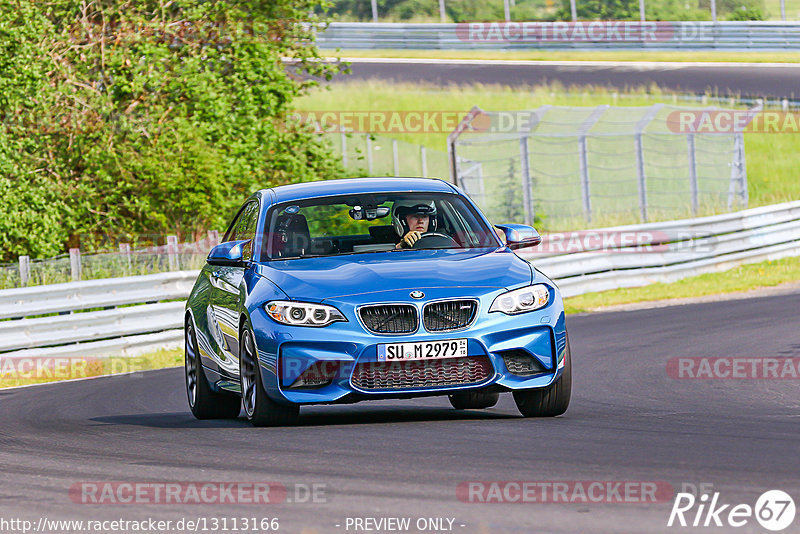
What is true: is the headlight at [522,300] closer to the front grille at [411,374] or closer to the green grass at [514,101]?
the front grille at [411,374]

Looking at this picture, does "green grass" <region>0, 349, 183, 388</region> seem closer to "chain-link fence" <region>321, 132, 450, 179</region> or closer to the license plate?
the license plate

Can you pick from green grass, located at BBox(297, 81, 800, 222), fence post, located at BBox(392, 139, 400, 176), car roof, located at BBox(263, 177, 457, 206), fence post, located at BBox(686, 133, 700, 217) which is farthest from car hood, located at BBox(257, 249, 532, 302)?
green grass, located at BBox(297, 81, 800, 222)

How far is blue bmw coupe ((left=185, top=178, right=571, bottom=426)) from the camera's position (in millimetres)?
8492

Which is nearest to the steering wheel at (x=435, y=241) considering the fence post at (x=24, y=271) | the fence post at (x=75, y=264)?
the fence post at (x=24, y=271)

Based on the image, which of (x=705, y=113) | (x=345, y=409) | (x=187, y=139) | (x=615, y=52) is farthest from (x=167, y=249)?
(x=615, y=52)

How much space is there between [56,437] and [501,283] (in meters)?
3.07

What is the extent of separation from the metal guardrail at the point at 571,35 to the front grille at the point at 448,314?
37.7 metres

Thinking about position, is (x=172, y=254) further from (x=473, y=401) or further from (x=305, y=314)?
(x=305, y=314)

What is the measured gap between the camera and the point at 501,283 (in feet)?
28.7

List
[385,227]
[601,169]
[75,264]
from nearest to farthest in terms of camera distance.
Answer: [385,227]
[75,264]
[601,169]

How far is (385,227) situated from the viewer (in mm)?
10156

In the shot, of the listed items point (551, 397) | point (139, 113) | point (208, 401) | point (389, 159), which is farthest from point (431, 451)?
point (389, 159)

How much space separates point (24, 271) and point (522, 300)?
1120 centimetres

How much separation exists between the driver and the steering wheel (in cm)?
6
